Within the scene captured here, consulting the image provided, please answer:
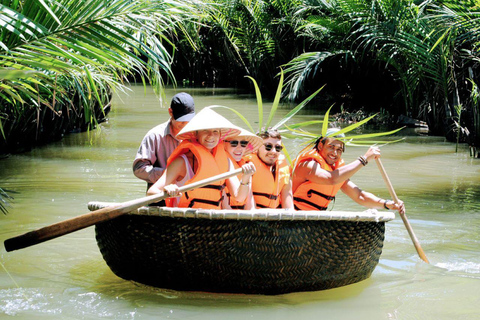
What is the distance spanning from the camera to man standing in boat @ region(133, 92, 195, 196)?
5246 mm

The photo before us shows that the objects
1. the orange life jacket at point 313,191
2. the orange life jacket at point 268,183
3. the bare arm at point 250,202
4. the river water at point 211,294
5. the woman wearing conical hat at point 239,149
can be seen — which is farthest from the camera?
the orange life jacket at point 313,191

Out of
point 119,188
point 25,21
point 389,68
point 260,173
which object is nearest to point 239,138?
point 260,173

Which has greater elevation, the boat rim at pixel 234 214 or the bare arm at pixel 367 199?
the boat rim at pixel 234 214

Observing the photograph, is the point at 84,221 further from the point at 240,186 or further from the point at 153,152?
the point at 153,152

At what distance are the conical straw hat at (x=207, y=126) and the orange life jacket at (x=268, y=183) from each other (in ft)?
1.39

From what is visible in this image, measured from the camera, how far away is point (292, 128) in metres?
5.83

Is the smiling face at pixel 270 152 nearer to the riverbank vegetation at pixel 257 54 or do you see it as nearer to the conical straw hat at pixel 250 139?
the conical straw hat at pixel 250 139

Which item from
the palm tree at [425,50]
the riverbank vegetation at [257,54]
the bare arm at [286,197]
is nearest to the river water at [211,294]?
the bare arm at [286,197]

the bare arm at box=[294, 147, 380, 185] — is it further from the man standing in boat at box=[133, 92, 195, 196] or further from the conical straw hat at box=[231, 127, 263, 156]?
the man standing in boat at box=[133, 92, 195, 196]

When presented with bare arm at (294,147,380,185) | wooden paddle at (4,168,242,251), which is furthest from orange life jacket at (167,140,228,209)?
bare arm at (294,147,380,185)

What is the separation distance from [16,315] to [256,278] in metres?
1.51

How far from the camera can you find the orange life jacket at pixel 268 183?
5172 millimetres

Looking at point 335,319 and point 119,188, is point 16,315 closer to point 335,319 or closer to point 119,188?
point 335,319

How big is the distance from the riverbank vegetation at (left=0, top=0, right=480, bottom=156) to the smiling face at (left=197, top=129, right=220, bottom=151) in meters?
0.60
